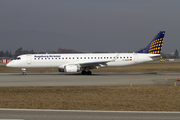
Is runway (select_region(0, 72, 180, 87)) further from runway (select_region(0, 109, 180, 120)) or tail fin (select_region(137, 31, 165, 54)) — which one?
runway (select_region(0, 109, 180, 120))

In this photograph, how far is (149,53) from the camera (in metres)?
35.7

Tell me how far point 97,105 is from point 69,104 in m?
1.49

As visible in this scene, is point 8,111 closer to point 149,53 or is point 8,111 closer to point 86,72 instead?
point 86,72

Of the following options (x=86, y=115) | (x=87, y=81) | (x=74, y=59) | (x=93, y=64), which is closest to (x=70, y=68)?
(x=74, y=59)

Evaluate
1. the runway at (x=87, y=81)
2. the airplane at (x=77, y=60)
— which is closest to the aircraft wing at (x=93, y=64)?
the airplane at (x=77, y=60)

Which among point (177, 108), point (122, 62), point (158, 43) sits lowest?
point (177, 108)

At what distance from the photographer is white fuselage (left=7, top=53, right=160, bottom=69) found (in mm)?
34219

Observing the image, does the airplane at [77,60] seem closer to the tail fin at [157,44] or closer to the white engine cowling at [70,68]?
the tail fin at [157,44]

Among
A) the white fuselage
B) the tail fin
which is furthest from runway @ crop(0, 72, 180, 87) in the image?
the tail fin

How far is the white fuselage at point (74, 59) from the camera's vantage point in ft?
112

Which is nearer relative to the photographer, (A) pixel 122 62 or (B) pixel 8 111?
(B) pixel 8 111

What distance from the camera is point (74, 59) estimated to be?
3456 cm

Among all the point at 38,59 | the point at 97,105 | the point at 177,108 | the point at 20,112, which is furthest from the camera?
the point at 38,59

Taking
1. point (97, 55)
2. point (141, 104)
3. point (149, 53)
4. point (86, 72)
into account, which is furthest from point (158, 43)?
point (141, 104)
